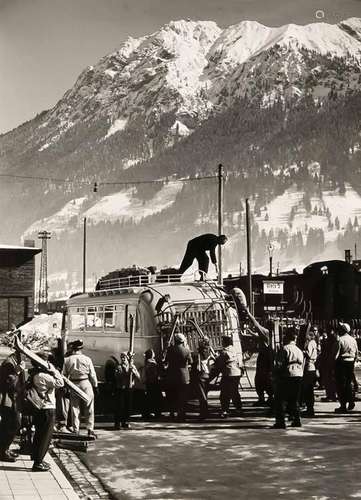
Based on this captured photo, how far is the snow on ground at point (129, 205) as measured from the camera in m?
163

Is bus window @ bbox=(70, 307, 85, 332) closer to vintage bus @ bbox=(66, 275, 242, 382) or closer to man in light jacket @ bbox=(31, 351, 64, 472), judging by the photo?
vintage bus @ bbox=(66, 275, 242, 382)

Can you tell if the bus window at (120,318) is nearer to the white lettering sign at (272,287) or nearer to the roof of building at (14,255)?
the white lettering sign at (272,287)

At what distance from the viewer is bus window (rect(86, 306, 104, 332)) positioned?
1686 cm

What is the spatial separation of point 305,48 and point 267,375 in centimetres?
16054

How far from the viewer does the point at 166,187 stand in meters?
178

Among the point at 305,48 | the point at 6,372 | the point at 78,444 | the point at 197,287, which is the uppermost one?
the point at 305,48

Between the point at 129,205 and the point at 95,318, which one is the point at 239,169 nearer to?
the point at 129,205

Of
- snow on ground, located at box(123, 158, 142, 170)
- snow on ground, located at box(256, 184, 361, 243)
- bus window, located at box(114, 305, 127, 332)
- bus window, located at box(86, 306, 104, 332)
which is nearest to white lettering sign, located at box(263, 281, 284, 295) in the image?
bus window, located at box(86, 306, 104, 332)

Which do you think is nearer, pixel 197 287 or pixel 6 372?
pixel 6 372

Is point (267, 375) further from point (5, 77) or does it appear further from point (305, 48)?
point (305, 48)

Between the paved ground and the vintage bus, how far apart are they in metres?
1.98

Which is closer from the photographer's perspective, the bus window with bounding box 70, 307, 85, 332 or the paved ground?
the paved ground

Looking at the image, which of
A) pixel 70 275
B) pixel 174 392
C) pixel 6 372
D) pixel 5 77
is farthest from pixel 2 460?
pixel 70 275

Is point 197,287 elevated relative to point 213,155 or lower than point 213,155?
lower
